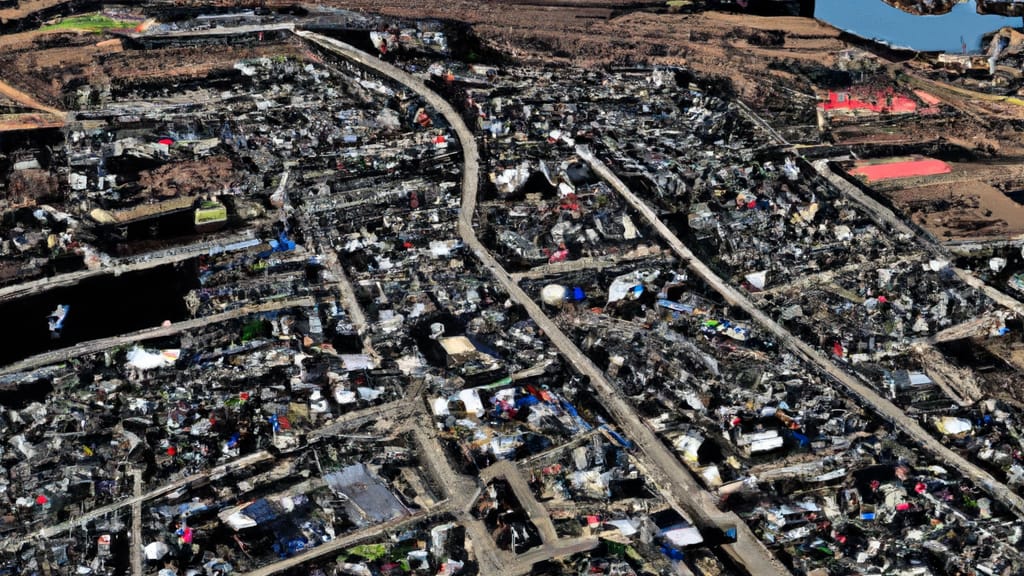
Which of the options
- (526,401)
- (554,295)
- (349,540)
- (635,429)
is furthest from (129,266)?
(635,429)

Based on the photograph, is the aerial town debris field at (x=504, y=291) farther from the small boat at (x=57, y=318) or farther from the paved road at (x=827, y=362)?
the small boat at (x=57, y=318)

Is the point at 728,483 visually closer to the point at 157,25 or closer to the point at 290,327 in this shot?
the point at 290,327

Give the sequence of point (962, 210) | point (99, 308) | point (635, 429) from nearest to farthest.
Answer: point (635, 429), point (99, 308), point (962, 210)

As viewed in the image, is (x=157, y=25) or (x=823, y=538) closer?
(x=823, y=538)

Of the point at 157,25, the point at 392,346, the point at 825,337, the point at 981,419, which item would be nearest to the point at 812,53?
the point at 825,337

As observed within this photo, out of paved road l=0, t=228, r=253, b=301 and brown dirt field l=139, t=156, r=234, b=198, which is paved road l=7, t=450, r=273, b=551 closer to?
paved road l=0, t=228, r=253, b=301

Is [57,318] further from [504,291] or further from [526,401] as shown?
[526,401]
